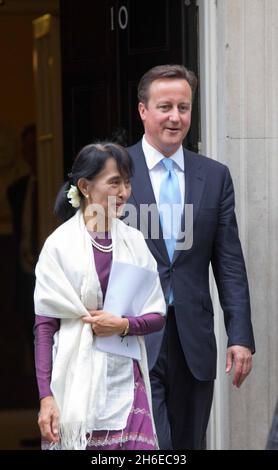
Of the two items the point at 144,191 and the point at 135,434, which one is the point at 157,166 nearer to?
the point at 144,191

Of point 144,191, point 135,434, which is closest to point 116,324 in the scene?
point 135,434

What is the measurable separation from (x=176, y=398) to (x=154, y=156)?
1.07 meters

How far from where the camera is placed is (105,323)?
488 centimetres

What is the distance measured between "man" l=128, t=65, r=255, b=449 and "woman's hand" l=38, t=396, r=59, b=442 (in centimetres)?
85

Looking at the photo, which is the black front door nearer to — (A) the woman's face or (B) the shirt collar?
(B) the shirt collar

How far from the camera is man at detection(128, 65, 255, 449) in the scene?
573 cm

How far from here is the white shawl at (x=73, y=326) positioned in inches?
191

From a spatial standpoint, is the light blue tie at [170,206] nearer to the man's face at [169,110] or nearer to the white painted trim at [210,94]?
the man's face at [169,110]

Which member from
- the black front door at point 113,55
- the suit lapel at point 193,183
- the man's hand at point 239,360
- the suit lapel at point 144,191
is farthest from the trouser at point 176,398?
the black front door at point 113,55

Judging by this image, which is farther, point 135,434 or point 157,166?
point 157,166

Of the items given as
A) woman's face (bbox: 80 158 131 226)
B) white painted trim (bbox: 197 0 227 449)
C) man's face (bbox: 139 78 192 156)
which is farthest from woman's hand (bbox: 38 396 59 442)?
white painted trim (bbox: 197 0 227 449)

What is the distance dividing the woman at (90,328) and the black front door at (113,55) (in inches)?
69.4

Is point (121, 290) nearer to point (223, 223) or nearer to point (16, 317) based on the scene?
point (223, 223)
